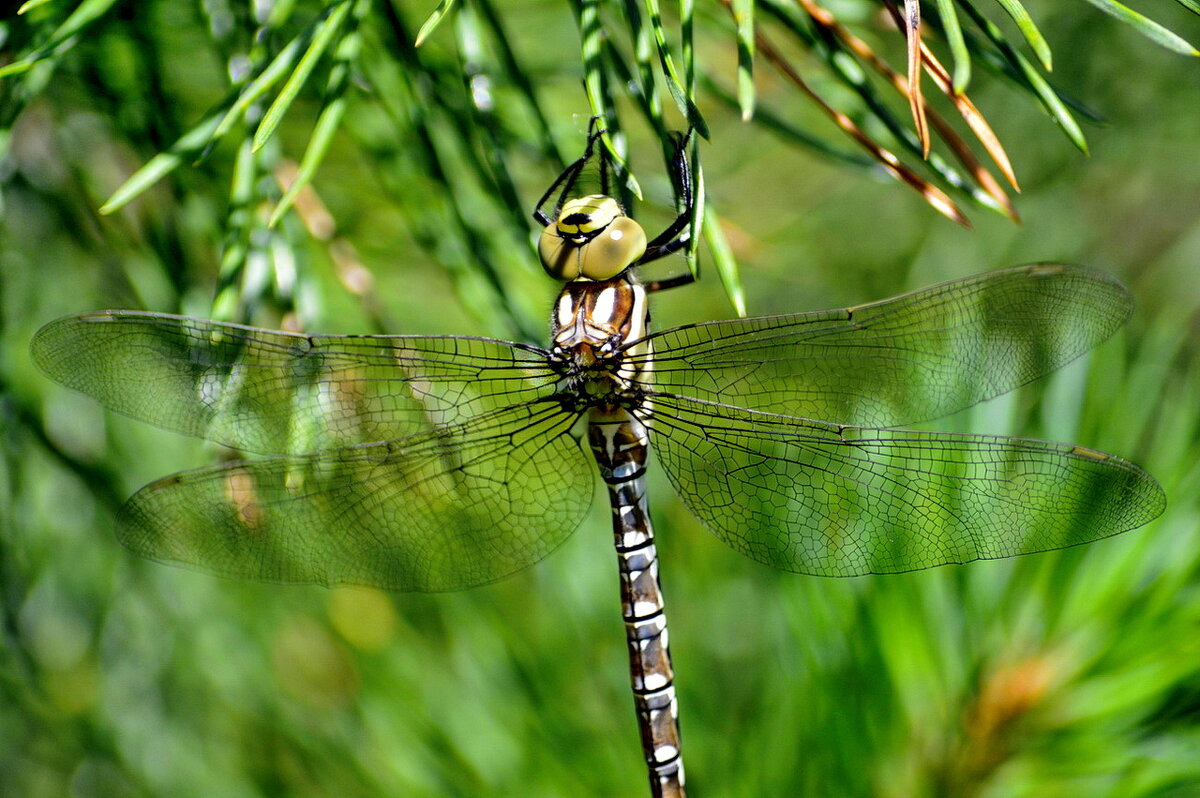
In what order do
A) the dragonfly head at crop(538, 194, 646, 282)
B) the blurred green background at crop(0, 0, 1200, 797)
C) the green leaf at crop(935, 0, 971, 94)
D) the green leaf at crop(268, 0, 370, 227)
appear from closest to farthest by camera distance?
the green leaf at crop(935, 0, 971, 94) → the green leaf at crop(268, 0, 370, 227) → the blurred green background at crop(0, 0, 1200, 797) → the dragonfly head at crop(538, 194, 646, 282)

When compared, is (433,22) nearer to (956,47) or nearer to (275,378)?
(956,47)

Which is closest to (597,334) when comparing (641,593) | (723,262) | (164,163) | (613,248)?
(613,248)

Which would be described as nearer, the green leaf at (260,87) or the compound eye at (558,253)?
the green leaf at (260,87)

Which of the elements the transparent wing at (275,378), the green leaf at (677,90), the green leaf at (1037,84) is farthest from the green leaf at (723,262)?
the transparent wing at (275,378)

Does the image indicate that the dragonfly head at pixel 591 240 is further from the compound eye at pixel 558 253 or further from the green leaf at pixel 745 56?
the green leaf at pixel 745 56

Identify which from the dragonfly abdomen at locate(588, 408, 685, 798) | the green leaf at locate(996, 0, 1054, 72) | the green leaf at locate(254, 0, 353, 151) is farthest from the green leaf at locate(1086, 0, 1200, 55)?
the dragonfly abdomen at locate(588, 408, 685, 798)

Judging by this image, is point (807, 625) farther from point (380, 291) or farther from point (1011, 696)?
point (380, 291)

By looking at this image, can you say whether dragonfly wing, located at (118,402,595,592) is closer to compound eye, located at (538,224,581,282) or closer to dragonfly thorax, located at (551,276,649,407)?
dragonfly thorax, located at (551,276,649,407)
